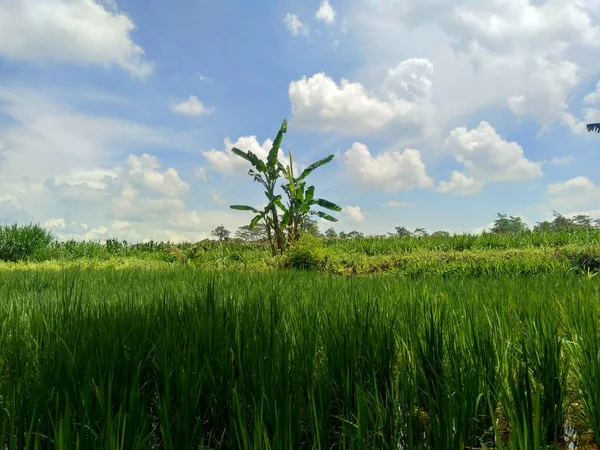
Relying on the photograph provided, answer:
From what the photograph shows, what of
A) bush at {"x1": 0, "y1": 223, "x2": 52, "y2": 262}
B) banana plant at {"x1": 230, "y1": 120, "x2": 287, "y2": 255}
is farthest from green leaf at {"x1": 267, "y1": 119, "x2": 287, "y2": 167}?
bush at {"x1": 0, "y1": 223, "x2": 52, "y2": 262}

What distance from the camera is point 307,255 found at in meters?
8.88

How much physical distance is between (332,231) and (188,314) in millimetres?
25422

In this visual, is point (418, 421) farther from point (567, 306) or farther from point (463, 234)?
point (463, 234)

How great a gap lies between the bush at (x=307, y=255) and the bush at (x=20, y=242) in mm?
10020

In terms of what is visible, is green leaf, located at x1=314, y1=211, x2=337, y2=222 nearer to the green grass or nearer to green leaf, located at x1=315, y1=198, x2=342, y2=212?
green leaf, located at x1=315, y1=198, x2=342, y2=212

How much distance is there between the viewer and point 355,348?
62.1 inches

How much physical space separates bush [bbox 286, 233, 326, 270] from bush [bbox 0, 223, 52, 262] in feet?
32.9

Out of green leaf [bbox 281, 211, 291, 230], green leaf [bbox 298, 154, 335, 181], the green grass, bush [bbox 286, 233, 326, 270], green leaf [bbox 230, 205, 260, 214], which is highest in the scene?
green leaf [bbox 298, 154, 335, 181]

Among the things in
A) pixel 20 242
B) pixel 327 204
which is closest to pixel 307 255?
pixel 327 204

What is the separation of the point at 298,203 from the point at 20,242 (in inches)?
399

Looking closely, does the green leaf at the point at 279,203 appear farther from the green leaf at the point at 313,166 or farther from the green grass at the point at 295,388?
the green grass at the point at 295,388

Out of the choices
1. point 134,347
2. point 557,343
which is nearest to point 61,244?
point 134,347

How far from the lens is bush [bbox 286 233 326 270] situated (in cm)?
884

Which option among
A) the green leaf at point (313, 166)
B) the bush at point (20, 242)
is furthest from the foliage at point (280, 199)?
the bush at point (20, 242)
